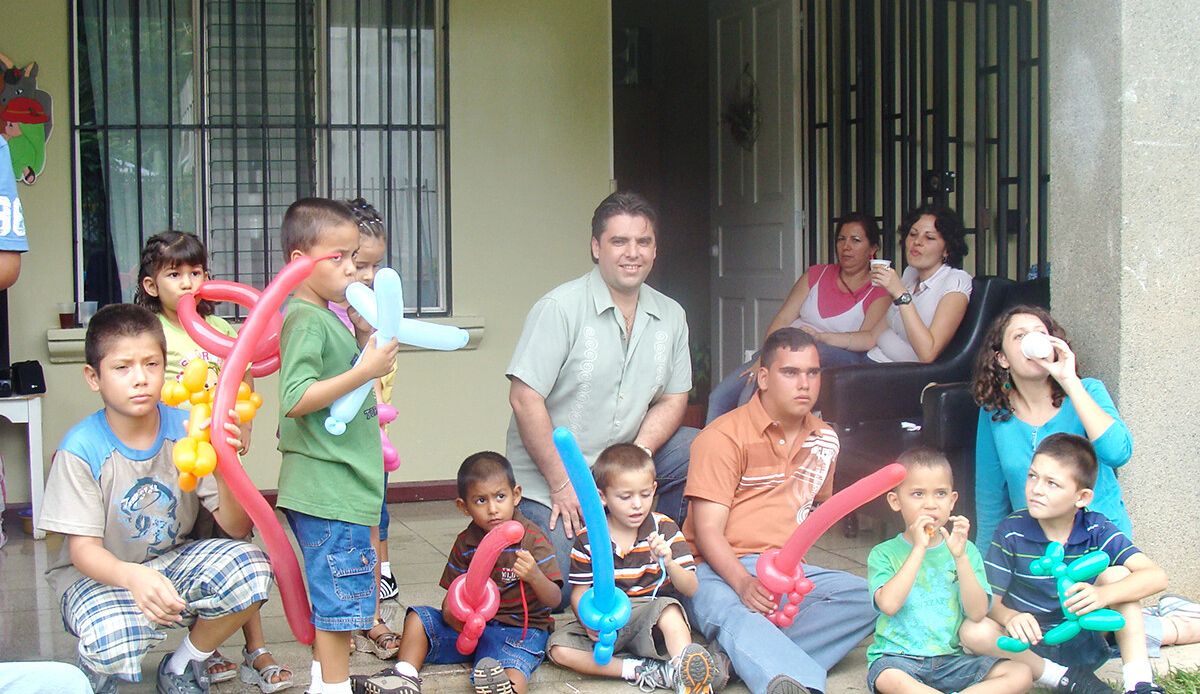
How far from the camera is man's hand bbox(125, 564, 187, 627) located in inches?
117

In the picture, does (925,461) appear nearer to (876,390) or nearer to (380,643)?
(380,643)

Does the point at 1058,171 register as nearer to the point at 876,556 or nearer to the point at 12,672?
the point at 876,556

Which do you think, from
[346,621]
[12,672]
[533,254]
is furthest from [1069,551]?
[533,254]

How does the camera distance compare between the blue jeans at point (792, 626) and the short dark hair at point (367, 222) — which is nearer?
the blue jeans at point (792, 626)

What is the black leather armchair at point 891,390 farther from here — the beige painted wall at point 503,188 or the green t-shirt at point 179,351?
the green t-shirt at point 179,351

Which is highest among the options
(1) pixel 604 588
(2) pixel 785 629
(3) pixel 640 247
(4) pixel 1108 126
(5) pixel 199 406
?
(4) pixel 1108 126

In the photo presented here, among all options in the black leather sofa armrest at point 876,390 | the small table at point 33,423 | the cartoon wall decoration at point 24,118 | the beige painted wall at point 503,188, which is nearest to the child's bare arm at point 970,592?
the black leather sofa armrest at point 876,390

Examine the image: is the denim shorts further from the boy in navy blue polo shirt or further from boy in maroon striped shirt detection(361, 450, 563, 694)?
boy in maroon striped shirt detection(361, 450, 563, 694)

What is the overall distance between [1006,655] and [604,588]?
1088 mm

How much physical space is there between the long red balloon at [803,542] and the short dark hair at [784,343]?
22.4 inches

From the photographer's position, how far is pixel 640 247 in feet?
13.1

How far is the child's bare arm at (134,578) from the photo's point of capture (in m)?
2.98

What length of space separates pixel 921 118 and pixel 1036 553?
3.15 metres

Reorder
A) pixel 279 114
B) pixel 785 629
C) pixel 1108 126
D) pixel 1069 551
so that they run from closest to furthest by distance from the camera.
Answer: pixel 1069 551 < pixel 785 629 < pixel 1108 126 < pixel 279 114
